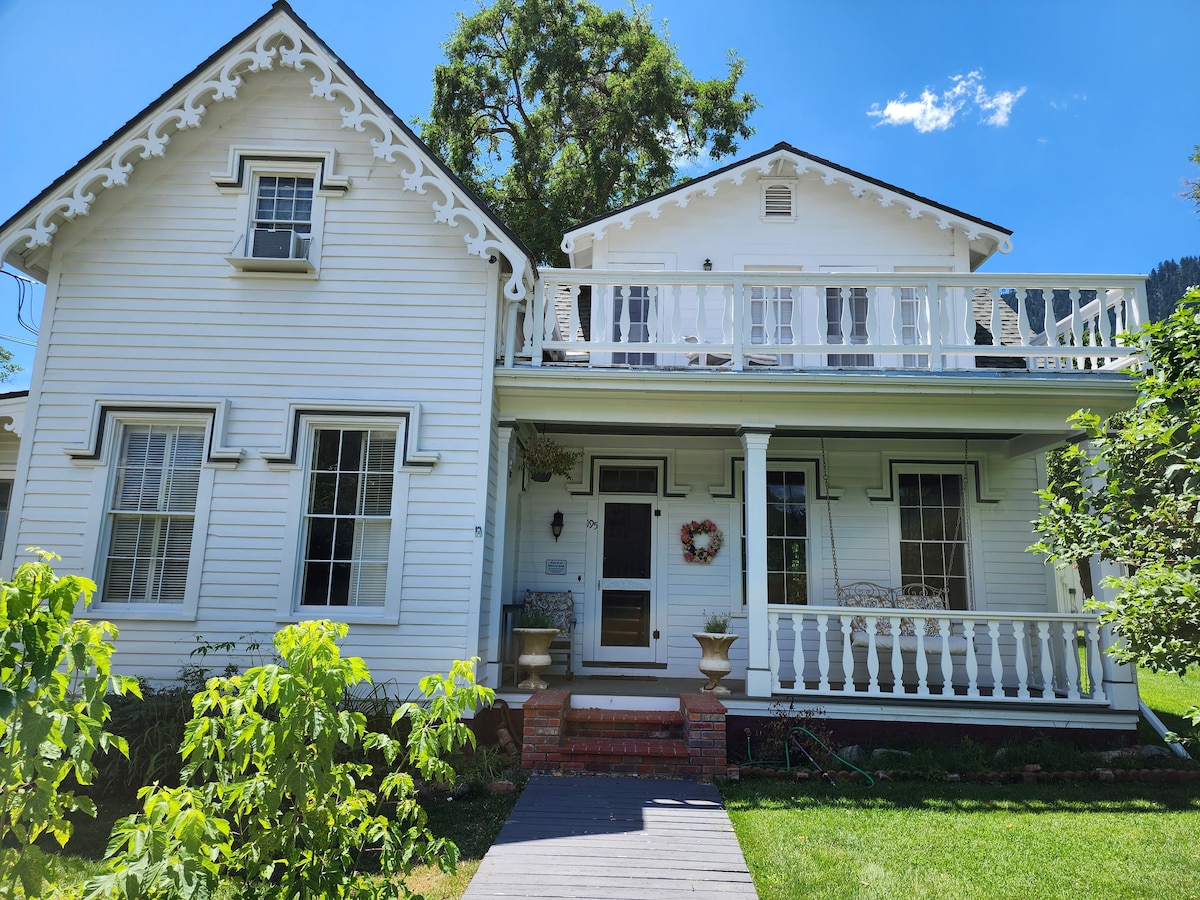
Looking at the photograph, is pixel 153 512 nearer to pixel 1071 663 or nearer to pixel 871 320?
pixel 871 320

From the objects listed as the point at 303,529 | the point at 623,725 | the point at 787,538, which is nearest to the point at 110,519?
the point at 303,529

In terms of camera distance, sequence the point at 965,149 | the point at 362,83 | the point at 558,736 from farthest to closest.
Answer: the point at 965,149
the point at 362,83
the point at 558,736

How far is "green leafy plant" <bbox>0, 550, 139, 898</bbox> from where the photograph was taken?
239 centimetres

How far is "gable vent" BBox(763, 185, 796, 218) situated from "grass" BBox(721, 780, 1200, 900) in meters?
7.57

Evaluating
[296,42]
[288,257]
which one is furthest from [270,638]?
[296,42]

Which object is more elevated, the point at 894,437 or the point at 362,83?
the point at 362,83

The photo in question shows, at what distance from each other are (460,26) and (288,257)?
1629cm

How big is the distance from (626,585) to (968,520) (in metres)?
4.40

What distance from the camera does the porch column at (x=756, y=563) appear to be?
7.64 m

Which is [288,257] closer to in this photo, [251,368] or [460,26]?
[251,368]

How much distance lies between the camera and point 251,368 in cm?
800

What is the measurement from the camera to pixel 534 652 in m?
8.12

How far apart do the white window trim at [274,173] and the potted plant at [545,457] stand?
10.2 feet

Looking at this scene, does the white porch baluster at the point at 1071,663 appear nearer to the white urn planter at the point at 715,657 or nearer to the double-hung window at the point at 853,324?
the white urn planter at the point at 715,657
